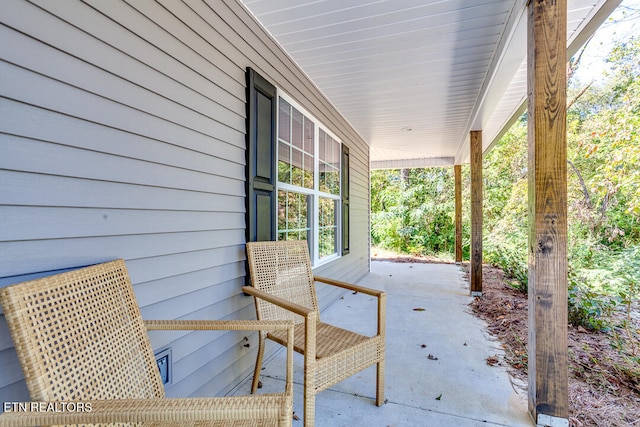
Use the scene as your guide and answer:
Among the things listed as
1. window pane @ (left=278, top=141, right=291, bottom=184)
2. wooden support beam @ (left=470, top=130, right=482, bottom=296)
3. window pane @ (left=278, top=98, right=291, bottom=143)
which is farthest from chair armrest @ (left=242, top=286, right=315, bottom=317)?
wooden support beam @ (left=470, top=130, right=482, bottom=296)

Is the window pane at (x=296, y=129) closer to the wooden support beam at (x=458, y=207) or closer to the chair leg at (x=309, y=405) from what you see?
the chair leg at (x=309, y=405)

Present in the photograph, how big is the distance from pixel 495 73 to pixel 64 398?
3.50 m

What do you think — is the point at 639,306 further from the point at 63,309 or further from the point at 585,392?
the point at 63,309

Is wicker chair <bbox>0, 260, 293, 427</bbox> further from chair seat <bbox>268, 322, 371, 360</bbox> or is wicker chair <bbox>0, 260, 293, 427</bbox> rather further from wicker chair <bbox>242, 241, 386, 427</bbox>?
chair seat <bbox>268, 322, 371, 360</bbox>

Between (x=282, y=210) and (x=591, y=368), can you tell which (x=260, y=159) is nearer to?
(x=282, y=210)

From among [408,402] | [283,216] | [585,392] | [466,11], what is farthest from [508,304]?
[466,11]

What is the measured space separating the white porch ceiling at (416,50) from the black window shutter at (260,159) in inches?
20.4

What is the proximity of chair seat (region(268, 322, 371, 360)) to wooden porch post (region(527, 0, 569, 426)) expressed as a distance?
95 cm

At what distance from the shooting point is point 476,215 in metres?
4.48

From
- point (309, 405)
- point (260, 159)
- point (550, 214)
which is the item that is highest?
point (260, 159)

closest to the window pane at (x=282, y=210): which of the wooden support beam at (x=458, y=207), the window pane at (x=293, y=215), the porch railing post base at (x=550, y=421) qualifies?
the window pane at (x=293, y=215)

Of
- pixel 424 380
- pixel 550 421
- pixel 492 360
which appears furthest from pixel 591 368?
pixel 424 380

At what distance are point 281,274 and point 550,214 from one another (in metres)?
1.66

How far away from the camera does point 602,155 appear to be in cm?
597
